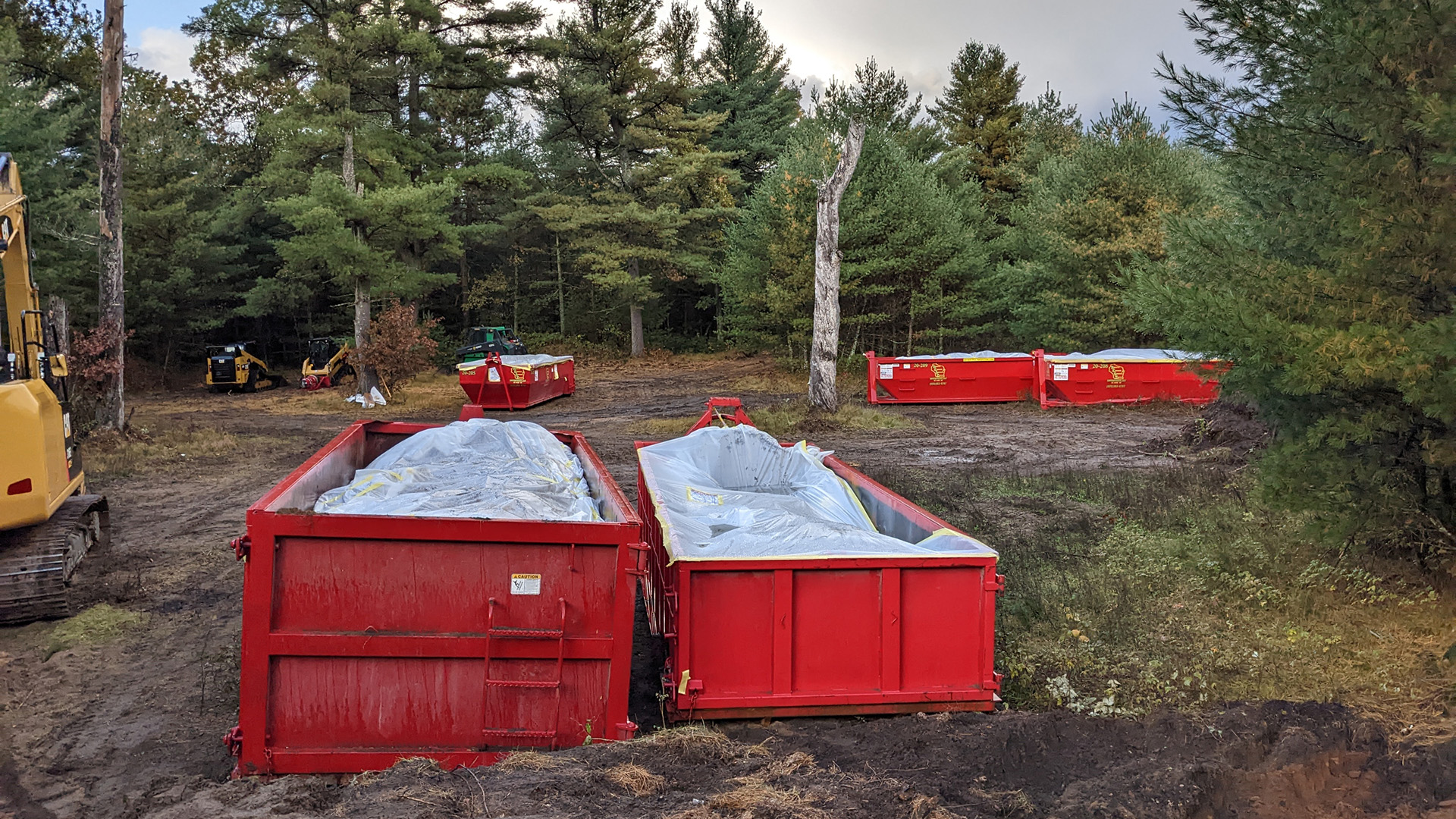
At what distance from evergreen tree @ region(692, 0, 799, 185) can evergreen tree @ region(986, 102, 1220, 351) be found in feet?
49.5

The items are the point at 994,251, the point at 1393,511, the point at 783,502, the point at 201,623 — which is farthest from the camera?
the point at 994,251

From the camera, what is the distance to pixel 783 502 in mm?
7566

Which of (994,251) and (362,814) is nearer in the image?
(362,814)

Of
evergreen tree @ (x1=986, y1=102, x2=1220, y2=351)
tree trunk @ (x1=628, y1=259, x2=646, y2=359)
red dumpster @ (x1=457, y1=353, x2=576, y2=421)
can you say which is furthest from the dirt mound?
tree trunk @ (x1=628, y1=259, x2=646, y2=359)

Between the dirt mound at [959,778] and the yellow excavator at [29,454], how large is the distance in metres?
3.60

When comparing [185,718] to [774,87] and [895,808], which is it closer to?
[895,808]

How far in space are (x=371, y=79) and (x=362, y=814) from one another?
2518 centimetres

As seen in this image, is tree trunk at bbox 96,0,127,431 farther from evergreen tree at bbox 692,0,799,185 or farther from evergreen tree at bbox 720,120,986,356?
evergreen tree at bbox 692,0,799,185

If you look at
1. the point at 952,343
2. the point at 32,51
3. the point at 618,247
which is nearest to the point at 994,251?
the point at 952,343

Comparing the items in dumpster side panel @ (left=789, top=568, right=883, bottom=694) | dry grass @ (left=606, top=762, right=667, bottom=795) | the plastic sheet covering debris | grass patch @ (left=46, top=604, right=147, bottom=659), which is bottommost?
grass patch @ (left=46, top=604, right=147, bottom=659)

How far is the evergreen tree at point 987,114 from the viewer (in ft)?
116

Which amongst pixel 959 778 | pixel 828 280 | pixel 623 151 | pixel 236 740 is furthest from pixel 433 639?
pixel 623 151

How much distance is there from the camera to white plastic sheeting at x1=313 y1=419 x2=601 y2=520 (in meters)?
5.28

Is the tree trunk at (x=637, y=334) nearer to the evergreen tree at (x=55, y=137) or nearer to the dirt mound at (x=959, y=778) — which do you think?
the evergreen tree at (x=55, y=137)
